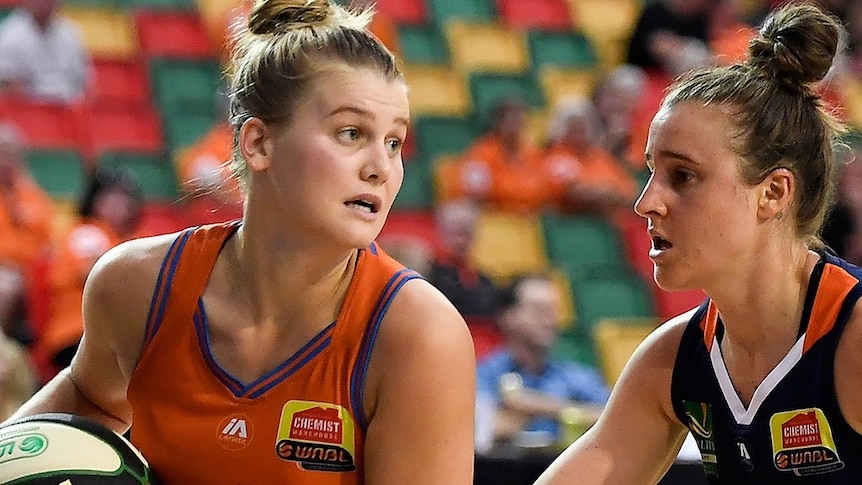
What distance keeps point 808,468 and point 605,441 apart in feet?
1.42

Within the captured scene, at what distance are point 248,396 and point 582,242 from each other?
513cm

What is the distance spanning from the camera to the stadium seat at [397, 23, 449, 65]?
8164 millimetres

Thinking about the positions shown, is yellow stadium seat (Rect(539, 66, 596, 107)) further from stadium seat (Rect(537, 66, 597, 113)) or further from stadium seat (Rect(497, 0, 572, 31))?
stadium seat (Rect(497, 0, 572, 31))

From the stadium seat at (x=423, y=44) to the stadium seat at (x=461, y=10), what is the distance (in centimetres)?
9

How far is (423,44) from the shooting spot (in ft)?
27.1

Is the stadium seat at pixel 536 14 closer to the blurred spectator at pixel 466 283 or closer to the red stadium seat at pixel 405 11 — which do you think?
the red stadium seat at pixel 405 11

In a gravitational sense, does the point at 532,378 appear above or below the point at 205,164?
below

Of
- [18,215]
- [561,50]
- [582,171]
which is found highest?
[561,50]

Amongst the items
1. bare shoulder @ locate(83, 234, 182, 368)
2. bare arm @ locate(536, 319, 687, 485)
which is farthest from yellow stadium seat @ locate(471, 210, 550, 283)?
bare shoulder @ locate(83, 234, 182, 368)

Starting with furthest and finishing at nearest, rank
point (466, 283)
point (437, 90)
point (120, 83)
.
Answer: point (437, 90), point (120, 83), point (466, 283)

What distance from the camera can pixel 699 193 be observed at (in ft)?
7.36

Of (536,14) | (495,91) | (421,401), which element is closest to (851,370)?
(421,401)

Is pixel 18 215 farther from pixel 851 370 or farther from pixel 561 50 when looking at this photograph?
pixel 851 370

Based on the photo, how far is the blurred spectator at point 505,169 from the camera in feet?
23.7
